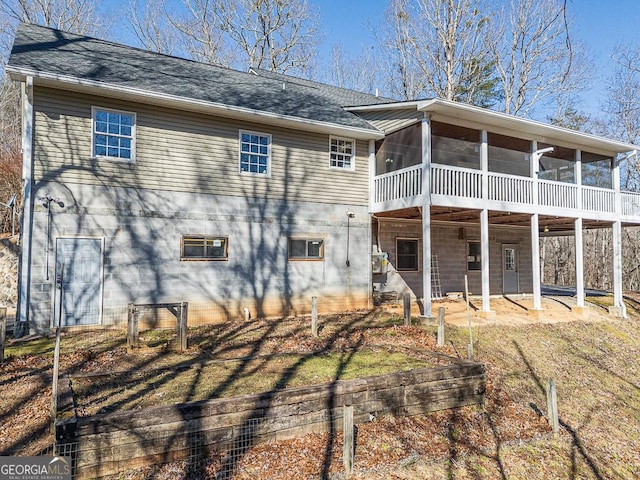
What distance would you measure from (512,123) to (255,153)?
24.9ft

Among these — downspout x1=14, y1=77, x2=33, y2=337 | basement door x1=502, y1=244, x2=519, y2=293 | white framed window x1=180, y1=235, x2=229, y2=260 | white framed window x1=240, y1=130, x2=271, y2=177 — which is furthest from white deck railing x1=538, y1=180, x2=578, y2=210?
downspout x1=14, y1=77, x2=33, y2=337

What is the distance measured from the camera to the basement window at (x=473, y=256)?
15484mm

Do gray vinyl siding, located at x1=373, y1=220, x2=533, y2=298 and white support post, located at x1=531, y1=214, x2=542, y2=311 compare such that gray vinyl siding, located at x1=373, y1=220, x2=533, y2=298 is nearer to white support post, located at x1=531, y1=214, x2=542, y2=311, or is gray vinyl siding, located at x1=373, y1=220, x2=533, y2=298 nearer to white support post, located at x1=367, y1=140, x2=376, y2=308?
white support post, located at x1=367, y1=140, x2=376, y2=308

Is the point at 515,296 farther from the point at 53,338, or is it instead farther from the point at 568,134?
Result: the point at 53,338

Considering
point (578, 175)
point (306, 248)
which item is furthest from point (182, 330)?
point (578, 175)

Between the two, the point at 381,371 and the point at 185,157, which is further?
the point at 185,157

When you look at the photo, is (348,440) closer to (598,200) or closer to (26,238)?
(26,238)

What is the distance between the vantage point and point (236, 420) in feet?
16.2

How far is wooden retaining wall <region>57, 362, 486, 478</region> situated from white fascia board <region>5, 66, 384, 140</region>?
290 inches

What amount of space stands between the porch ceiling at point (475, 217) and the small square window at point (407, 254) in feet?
2.75

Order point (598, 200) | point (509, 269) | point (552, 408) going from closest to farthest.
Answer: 1. point (552, 408)
2. point (598, 200)
3. point (509, 269)

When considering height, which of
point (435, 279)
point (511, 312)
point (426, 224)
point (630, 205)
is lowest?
point (511, 312)

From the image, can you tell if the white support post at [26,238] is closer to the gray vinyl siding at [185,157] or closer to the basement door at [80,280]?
the gray vinyl siding at [185,157]

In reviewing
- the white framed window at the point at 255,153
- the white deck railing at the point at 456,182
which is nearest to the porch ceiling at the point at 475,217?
the white deck railing at the point at 456,182
